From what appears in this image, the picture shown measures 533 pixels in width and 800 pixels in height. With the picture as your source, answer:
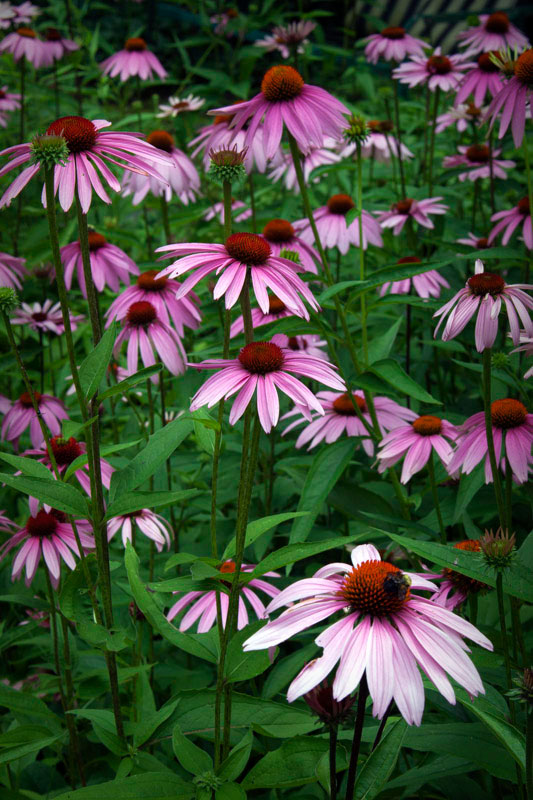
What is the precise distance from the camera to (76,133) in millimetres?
1011

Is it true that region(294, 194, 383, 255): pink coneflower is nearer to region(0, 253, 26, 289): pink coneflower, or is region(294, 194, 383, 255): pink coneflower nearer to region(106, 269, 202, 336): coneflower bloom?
region(106, 269, 202, 336): coneflower bloom

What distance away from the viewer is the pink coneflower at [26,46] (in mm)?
2977

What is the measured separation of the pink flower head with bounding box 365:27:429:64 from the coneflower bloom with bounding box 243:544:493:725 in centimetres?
248

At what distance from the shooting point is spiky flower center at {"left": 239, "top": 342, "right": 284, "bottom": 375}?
0.88 m

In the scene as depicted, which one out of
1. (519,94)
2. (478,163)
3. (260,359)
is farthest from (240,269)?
(478,163)

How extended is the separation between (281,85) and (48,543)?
3.07 feet

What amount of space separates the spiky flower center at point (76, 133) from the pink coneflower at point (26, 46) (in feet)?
7.44

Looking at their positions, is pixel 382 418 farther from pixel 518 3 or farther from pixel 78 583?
pixel 518 3

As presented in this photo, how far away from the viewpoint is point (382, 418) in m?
1.61

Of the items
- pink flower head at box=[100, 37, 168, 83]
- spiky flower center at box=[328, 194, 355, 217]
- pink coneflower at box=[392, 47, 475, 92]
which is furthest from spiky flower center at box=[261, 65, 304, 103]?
pink flower head at box=[100, 37, 168, 83]

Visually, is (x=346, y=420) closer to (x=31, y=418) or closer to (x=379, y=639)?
(x=31, y=418)

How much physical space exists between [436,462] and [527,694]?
889 millimetres

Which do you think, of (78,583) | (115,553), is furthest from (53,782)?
(78,583)

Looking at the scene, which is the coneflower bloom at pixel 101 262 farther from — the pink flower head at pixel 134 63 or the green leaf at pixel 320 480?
the pink flower head at pixel 134 63
